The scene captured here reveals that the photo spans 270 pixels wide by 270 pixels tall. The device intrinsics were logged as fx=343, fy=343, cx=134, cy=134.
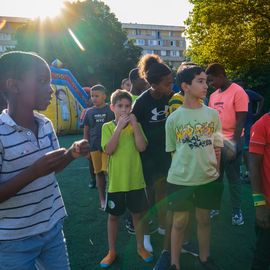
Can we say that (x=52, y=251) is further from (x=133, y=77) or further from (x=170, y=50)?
(x=170, y=50)

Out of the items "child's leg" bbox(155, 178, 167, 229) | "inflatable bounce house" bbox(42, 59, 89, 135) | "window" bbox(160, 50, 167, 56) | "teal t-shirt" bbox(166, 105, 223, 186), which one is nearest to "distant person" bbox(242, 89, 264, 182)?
"child's leg" bbox(155, 178, 167, 229)

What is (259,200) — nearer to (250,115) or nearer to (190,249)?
(190,249)

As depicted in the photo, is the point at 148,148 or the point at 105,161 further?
the point at 105,161

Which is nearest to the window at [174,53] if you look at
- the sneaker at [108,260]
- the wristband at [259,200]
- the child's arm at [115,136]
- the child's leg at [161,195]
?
the child's leg at [161,195]

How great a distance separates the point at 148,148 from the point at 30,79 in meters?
2.13

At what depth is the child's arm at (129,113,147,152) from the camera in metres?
3.66

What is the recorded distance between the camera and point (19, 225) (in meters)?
2.03

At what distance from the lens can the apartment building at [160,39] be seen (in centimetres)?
8661

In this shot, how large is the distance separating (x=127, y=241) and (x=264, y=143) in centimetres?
238

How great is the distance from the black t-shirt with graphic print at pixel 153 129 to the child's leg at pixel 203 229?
0.79 metres

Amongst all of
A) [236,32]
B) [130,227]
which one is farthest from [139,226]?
[236,32]

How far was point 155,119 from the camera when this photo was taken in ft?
12.8

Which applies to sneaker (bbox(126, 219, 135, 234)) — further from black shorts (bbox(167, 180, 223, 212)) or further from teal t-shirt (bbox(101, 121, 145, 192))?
black shorts (bbox(167, 180, 223, 212))

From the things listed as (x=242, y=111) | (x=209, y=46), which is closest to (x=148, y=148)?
(x=242, y=111)
